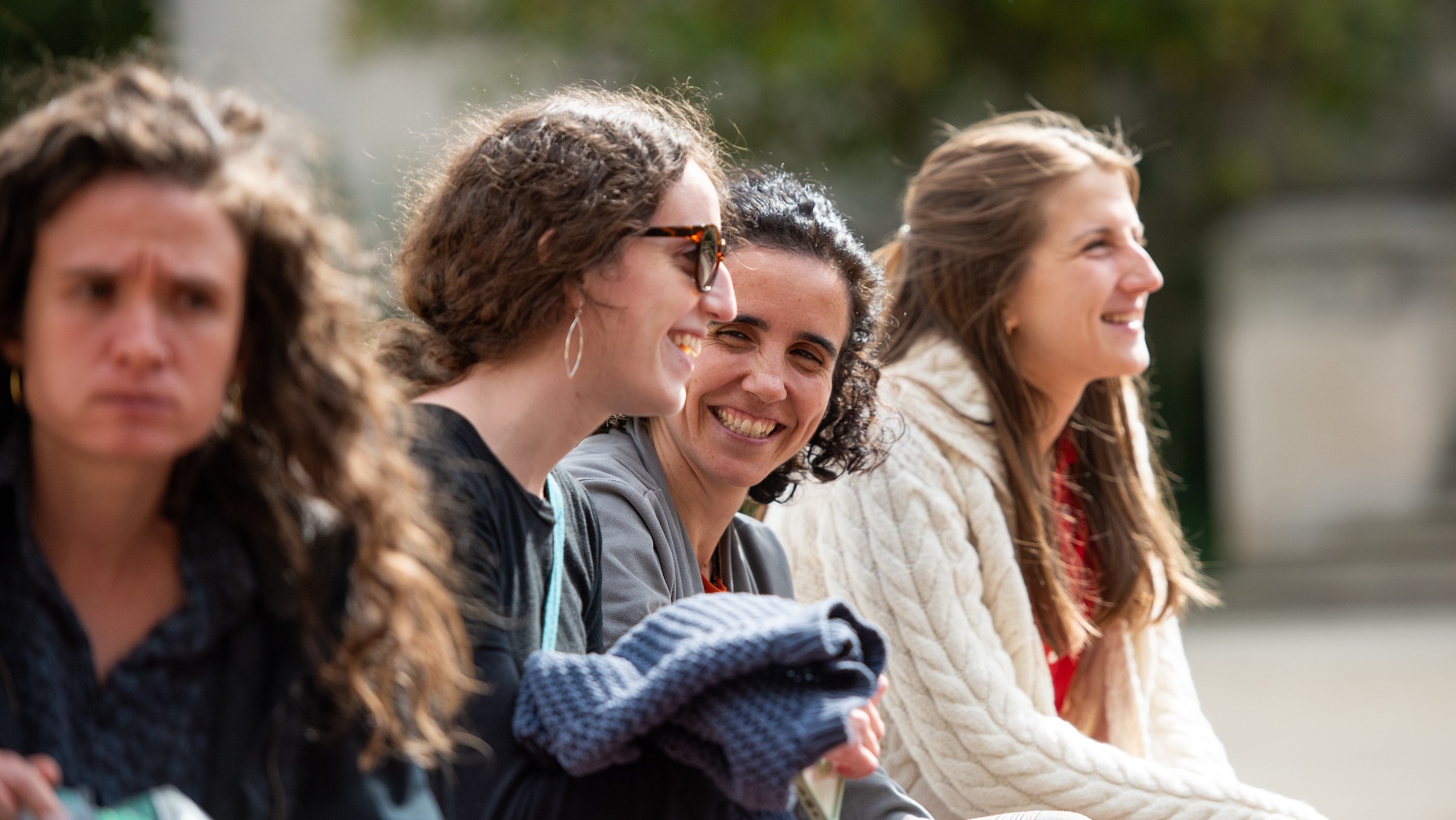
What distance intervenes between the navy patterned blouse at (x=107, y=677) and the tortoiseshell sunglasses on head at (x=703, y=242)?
2.61 ft

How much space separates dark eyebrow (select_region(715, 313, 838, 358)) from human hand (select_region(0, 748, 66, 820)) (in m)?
1.45

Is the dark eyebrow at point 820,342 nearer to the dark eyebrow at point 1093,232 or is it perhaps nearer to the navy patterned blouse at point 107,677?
the dark eyebrow at point 1093,232

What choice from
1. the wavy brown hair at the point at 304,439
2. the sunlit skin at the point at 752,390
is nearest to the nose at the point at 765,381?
the sunlit skin at the point at 752,390

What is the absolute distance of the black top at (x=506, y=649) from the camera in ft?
6.14

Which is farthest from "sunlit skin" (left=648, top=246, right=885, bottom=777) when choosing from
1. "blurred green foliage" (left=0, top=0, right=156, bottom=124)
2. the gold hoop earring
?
"blurred green foliage" (left=0, top=0, right=156, bottom=124)

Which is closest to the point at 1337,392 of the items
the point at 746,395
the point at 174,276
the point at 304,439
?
the point at 746,395

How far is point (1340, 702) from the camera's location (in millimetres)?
7516

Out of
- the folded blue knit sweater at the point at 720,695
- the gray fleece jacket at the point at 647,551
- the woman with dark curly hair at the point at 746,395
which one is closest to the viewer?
the folded blue knit sweater at the point at 720,695

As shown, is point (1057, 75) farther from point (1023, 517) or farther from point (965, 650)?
point (965, 650)

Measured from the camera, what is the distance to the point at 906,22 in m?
10.0

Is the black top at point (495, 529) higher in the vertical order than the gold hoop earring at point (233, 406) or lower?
lower

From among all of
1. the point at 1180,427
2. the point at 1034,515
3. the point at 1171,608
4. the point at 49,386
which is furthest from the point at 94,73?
the point at 1180,427

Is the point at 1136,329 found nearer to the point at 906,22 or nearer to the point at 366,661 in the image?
the point at 366,661

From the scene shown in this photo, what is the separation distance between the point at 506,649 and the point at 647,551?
52cm
